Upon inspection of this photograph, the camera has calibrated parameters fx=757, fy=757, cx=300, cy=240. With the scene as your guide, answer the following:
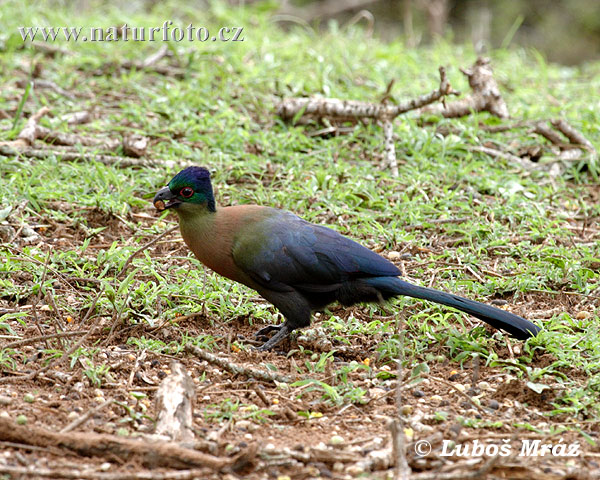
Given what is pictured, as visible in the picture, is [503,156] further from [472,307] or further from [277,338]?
[277,338]

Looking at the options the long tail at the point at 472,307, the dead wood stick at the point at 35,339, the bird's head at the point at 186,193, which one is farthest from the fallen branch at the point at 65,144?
the long tail at the point at 472,307

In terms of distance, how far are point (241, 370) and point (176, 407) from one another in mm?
711

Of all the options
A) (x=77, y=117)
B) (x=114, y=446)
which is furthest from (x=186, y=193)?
(x=77, y=117)

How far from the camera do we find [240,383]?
3949 mm

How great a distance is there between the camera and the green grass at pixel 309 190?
4.59 meters

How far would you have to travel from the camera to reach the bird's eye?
4.49 metres

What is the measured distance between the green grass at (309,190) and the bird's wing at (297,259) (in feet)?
1.26

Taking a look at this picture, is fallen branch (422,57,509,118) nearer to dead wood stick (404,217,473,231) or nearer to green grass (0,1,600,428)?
green grass (0,1,600,428)

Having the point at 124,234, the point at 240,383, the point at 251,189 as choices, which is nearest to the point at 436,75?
the point at 251,189

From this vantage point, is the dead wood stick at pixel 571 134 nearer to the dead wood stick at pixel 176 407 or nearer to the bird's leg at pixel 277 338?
the bird's leg at pixel 277 338

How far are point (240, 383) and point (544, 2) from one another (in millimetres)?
13215

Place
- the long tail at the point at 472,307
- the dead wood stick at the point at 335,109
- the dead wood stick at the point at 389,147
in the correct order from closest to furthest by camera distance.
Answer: the long tail at the point at 472,307, the dead wood stick at the point at 389,147, the dead wood stick at the point at 335,109

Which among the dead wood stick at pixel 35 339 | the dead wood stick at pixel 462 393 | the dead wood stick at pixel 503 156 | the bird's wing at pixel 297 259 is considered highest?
the dead wood stick at pixel 503 156

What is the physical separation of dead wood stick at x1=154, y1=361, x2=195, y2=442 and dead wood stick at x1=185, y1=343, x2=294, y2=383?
454mm
